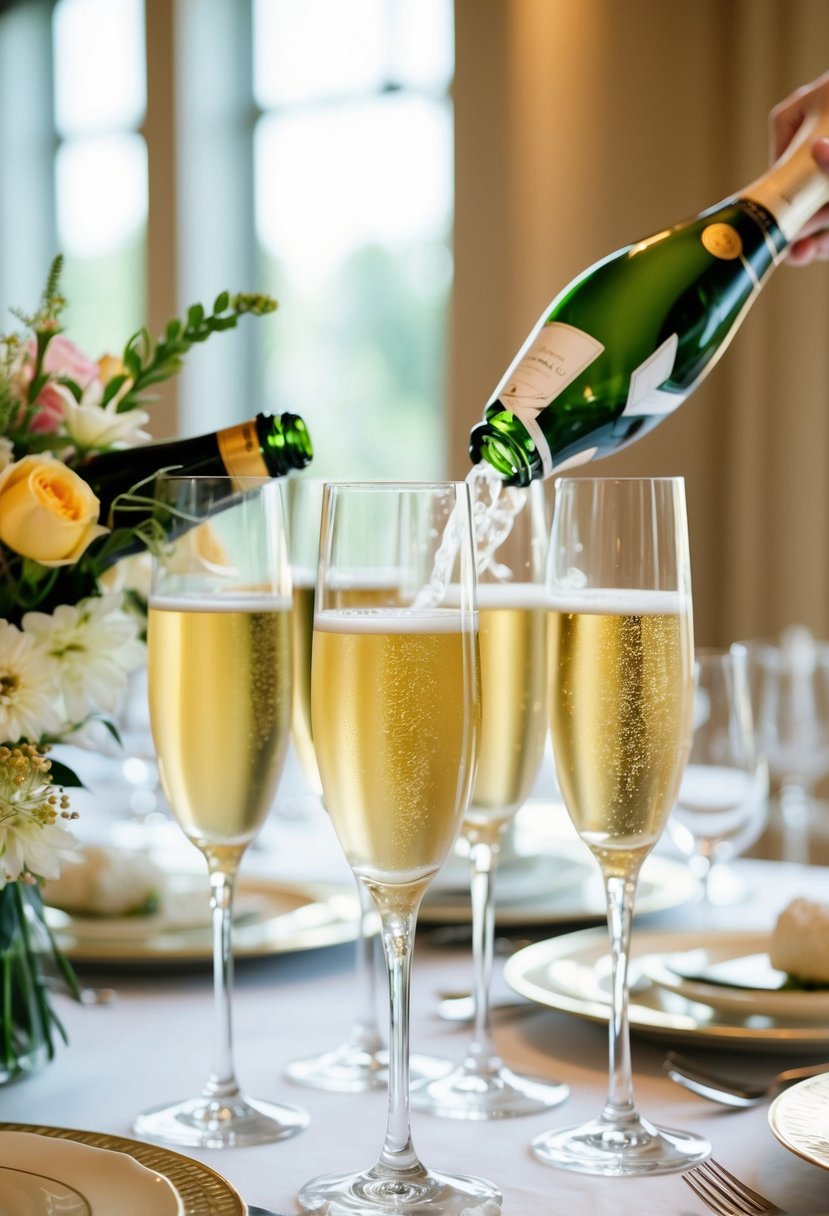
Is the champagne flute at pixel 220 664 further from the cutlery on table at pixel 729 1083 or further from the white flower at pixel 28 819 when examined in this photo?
the cutlery on table at pixel 729 1083

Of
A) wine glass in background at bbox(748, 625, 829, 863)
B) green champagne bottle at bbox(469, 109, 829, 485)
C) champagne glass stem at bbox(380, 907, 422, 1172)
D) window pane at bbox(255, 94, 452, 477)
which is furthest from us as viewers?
window pane at bbox(255, 94, 452, 477)

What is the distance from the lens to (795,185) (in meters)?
1.26

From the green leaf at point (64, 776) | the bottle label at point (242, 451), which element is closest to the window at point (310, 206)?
the bottle label at point (242, 451)

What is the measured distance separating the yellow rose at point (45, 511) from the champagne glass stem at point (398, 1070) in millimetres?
353

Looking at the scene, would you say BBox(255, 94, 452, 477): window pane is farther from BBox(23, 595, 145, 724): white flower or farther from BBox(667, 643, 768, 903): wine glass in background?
BBox(23, 595, 145, 724): white flower

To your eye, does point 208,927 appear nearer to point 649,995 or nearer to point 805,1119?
point 649,995

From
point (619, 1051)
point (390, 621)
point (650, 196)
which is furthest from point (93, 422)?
point (650, 196)

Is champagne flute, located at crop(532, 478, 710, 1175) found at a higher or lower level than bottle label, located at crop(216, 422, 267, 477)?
lower

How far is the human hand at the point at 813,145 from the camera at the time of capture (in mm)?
1249

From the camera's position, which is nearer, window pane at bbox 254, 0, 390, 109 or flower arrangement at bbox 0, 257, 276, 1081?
flower arrangement at bbox 0, 257, 276, 1081

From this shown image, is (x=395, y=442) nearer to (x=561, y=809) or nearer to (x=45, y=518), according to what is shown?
(x=561, y=809)

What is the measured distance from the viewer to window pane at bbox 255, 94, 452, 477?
6.55 metres

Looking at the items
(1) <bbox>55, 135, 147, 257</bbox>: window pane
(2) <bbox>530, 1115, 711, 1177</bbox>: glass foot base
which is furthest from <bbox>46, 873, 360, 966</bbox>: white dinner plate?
(1) <bbox>55, 135, 147, 257</bbox>: window pane

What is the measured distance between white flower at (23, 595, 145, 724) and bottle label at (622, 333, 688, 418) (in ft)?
1.45
